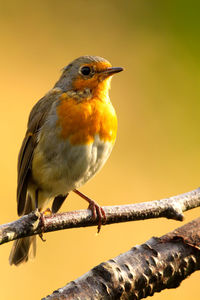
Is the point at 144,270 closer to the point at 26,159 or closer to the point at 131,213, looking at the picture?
the point at 131,213

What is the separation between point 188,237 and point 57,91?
166 centimetres

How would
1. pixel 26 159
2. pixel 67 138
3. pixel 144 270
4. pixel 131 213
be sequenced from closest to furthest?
pixel 144 270, pixel 131 213, pixel 67 138, pixel 26 159

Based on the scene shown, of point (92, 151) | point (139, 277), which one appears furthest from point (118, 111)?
point (139, 277)

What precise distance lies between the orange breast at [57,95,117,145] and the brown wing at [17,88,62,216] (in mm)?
156

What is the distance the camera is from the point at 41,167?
297 cm

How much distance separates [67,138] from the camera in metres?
2.84

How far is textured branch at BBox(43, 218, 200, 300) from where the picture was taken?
5.11ft

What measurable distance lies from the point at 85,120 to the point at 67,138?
0.16 meters

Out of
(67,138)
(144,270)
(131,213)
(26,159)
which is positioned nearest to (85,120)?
(67,138)

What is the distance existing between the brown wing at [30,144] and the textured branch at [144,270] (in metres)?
1.48

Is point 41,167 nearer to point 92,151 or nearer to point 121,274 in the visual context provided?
point 92,151

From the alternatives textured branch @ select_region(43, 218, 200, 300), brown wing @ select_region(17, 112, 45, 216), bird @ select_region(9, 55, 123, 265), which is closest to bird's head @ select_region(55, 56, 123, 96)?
bird @ select_region(9, 55, 123, 265)

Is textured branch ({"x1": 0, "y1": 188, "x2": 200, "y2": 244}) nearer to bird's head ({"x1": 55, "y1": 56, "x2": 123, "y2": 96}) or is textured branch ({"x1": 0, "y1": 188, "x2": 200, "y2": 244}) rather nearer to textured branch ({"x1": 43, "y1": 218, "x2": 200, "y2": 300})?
textured branch ({"x1": 43, "y1": 218, "x2": 200, "y2": 300})

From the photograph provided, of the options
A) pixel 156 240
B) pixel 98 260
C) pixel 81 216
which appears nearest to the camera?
pixel 156 240
